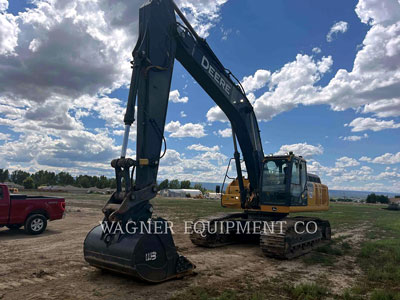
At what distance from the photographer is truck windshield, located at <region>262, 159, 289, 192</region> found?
424 inches

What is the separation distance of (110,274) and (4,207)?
25.3 ft

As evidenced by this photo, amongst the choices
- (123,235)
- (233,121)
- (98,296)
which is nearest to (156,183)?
(123,235)

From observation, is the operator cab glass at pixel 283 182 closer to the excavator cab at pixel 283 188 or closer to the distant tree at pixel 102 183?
the excavator cab at pixel 283 188

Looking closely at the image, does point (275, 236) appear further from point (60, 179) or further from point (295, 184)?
point (60, 179)

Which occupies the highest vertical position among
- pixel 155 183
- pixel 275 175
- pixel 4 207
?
pixel 275 175

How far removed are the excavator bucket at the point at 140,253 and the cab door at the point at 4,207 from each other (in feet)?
24.8

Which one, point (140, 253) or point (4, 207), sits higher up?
point (4, 207)

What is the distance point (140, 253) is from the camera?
19.7 feet

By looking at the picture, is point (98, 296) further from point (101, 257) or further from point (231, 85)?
point (231, 85)

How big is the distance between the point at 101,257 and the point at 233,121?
6460 mm

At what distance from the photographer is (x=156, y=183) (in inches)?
275

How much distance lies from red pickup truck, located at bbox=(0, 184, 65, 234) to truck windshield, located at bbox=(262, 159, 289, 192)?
8.90 m

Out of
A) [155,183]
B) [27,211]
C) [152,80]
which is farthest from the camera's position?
[27,211]

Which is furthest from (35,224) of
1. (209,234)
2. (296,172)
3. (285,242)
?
(296,172)
